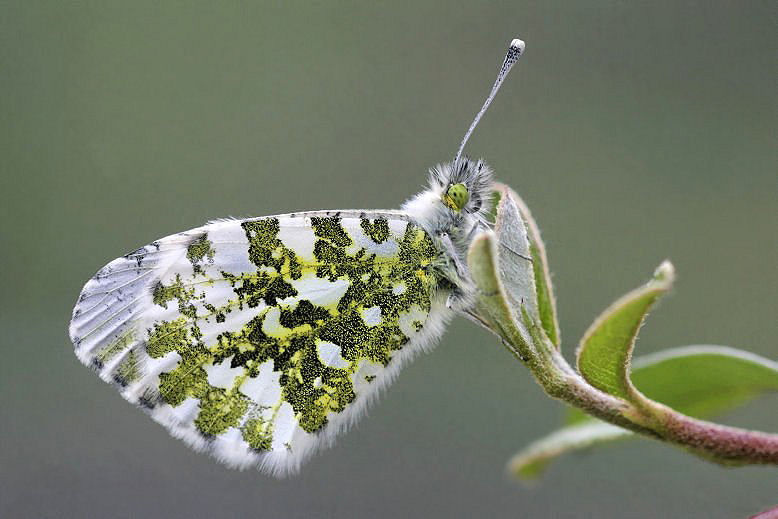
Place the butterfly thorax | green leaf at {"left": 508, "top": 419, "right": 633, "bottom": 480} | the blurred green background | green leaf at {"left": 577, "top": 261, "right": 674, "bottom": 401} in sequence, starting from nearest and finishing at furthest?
green leaf at {"left": 577, "top": 261, "right": 674, "bottom": 401} < green leaf at {"left": 508, "top": 419, "right": 633, "bottom": 480} < the butterfly thorax < the blurred green background

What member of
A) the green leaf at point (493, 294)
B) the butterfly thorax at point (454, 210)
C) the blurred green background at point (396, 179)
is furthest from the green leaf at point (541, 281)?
the blurred green background at point (396, 179)

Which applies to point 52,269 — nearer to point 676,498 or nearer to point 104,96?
point 104,96

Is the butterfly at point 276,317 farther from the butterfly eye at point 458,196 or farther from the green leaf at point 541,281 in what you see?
the green leaf at point 541,281

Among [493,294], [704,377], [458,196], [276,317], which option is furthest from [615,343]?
[276,317]

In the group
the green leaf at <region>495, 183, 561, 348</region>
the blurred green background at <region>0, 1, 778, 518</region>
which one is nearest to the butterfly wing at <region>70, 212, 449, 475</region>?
the green leaf at <region>495, 183, 561, 348</region>

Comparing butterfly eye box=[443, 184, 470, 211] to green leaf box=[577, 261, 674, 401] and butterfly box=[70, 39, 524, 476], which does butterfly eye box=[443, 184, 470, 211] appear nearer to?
butterfly box=[70, 39, 524, 476]

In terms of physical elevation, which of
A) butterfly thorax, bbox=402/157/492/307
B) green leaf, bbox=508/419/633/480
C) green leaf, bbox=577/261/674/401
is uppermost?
butterfly thorax, bbox=402/157/492/307
